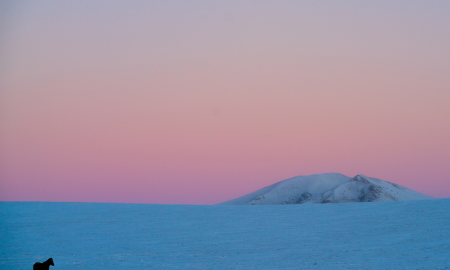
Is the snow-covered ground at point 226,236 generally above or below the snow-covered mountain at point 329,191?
below

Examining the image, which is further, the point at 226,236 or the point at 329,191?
the point at 329,191

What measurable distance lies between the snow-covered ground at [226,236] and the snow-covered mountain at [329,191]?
12.7 m

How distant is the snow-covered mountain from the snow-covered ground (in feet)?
41.6

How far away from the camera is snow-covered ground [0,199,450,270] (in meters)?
9.97

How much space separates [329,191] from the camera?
2956 cm

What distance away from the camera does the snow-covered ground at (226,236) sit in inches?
392

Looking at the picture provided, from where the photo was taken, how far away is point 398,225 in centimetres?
1291

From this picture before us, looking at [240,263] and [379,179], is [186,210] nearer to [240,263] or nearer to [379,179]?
[240,263]

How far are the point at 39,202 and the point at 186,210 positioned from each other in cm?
590

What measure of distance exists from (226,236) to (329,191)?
60.9 feet

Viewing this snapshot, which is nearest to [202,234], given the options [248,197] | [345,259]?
[345,259]

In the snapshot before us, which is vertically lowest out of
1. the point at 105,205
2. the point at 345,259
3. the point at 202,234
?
the point at 345,259

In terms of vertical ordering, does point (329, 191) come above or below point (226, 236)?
Answer: above

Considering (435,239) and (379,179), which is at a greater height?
(379,179)
